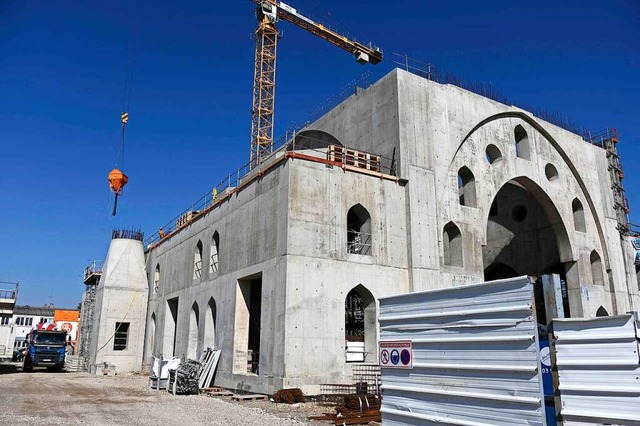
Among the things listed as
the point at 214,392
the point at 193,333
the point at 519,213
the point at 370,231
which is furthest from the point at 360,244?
the point at 519,213

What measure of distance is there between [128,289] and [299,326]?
2200 centimetres

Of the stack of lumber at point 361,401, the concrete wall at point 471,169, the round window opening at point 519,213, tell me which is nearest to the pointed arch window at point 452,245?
the concrete wall at point 471,169

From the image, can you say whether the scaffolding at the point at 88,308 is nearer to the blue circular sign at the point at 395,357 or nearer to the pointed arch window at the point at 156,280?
the pointed arch window at the point at 156,280

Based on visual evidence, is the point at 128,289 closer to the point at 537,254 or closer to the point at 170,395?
the point at 170,395

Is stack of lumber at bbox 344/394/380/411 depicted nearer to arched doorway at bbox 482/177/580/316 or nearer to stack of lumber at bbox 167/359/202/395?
stack of lumber at bbox 167/359/202/395

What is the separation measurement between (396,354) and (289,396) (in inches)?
408

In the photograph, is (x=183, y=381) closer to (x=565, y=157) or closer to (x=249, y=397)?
(x=249, y=397)

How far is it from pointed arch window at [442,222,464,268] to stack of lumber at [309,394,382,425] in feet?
31.3

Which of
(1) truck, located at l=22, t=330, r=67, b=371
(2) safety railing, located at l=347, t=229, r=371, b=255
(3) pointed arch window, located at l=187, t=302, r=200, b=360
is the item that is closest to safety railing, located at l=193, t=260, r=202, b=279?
(3) pointed arch window, located at l=187, t=302, r=200, b=360

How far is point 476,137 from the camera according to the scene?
25.4 meters

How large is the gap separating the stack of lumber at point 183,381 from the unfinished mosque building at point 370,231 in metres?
1.79

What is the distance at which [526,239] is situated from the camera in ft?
108

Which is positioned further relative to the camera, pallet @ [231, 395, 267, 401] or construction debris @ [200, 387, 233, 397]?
construction debris @ [200, 387, 233, 397]

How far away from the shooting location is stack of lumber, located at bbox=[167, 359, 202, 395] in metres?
20.1
